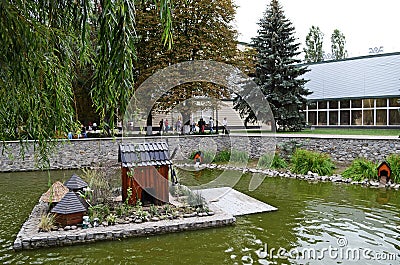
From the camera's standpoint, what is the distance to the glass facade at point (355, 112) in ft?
73.5

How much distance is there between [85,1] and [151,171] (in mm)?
4823

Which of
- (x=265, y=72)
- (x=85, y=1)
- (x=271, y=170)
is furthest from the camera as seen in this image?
(x=265, y=72)

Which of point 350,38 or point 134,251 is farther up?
point 350,38

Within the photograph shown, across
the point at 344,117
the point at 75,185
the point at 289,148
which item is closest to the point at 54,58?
the point at 75,185

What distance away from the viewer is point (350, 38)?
4406cm

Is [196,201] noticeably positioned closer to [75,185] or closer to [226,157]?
[75,185]

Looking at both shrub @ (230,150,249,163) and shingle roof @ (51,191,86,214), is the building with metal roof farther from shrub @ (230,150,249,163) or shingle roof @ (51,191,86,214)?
shingle roof @ (51,191,86,214)

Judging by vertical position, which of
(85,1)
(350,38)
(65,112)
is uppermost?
(350,38)

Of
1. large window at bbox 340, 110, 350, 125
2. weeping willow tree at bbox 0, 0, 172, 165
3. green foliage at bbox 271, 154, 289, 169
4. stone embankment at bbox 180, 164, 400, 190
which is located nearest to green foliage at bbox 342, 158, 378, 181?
stone embankment at bbox 180, 164, 400, 190

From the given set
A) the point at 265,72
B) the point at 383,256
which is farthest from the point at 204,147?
the point at 383,256

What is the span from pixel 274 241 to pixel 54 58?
13.7 ft

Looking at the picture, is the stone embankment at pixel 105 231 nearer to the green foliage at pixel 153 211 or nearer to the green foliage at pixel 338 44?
the green foliage at pixel 153 211

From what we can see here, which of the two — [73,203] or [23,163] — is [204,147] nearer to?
[23,163]

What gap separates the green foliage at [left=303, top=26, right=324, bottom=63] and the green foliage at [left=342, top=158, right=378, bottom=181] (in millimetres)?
34328
